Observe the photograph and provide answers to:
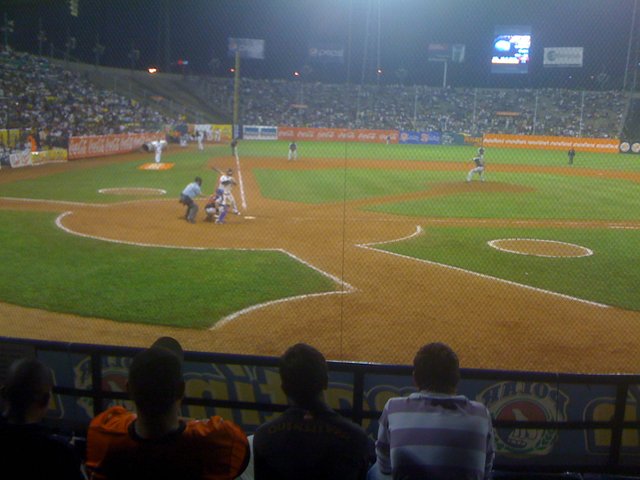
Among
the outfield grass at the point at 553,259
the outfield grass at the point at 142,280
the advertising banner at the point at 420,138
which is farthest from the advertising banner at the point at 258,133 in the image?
the outfield grass at the point at 142,280

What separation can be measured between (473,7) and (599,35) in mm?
5759

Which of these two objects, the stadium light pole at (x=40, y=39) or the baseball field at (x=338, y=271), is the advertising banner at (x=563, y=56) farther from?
the stadium light pole at (x=40, y=39)

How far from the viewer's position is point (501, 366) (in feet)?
26.7

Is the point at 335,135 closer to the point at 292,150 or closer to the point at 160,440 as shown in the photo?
the point at 292,150

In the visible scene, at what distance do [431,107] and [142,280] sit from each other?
31.9m

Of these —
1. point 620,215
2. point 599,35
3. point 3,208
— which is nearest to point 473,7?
point 599,35

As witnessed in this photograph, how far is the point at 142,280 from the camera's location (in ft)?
38.1

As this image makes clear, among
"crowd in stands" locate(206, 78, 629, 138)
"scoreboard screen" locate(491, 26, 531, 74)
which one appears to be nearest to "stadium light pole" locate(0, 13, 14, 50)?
"crowd in stands" locate(206, 78, 629, 138)

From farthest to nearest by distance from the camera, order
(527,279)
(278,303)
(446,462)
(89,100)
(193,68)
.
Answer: (89,100) < (193,68) < (527,279) < (278,303) < (446,462)

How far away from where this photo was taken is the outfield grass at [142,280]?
10047mm

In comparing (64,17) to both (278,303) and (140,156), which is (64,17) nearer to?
(140,156)

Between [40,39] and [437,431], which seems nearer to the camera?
[437,431]

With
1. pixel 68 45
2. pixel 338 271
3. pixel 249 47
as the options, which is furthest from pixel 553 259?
pixel 68 45

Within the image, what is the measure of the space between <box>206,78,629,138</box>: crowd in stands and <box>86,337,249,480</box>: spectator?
23957 mm
